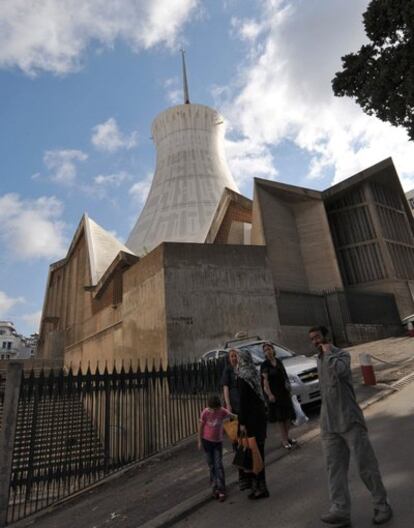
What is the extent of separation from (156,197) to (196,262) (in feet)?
101

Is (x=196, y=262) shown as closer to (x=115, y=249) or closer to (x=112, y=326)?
(x=112, y=326)

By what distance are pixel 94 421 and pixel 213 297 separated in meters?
8.29

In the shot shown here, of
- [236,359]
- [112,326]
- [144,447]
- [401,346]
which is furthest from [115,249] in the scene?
[236,359]

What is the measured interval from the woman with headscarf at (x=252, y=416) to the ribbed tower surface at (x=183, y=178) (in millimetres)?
32746

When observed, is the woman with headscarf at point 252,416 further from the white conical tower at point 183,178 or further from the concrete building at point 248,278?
the white conical tower at point 183,178

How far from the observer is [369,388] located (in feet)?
26.5

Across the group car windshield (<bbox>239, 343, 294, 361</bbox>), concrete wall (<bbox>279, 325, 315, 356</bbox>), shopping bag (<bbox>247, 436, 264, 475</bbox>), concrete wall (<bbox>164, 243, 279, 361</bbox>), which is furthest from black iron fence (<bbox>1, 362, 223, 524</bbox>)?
concrete wall (<bbox>279, 325, 315, 356</bbox>)

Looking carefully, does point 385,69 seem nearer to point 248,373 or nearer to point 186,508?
point 248,373

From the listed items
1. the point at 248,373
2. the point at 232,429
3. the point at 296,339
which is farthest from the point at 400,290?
the point at 232,429

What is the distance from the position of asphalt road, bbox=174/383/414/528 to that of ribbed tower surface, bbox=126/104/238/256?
3238 centimetres

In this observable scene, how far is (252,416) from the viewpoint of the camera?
162 inches

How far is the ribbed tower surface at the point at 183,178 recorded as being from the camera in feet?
131

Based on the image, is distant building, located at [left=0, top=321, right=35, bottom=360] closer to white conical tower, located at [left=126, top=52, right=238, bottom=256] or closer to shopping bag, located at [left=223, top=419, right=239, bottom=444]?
white conical tower, located at [left=126, top=52, right=238, bottom=256]

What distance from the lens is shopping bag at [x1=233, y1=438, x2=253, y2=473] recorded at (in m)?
3.91
